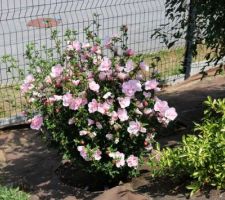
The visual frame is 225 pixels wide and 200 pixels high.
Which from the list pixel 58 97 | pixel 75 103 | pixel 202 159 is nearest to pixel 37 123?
pixel 58 97

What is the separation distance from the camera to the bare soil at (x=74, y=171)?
4.40 meters

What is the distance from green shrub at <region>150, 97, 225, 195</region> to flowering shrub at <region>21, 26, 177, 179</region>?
25cm

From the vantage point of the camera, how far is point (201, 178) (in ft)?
13.6

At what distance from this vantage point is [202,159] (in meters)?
4.10

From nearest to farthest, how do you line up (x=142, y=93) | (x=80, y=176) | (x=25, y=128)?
1. (x=142, y=93)
2. (x=80, y=176)
3. (x=25, y=128)

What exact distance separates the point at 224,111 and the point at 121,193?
1093 mm

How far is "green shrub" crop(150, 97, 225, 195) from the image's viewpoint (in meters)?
4.12

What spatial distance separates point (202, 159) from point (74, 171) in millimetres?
1555

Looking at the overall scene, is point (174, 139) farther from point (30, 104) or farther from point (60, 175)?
Answer: point (30, 104)

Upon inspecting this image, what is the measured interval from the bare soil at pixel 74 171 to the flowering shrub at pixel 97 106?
24 cm

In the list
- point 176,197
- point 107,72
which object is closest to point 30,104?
point 107,72

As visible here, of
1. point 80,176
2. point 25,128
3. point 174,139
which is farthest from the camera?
point 25,128

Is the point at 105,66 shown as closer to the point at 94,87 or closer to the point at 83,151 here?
the point at 94,87

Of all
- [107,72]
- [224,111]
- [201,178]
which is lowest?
[201,178]
